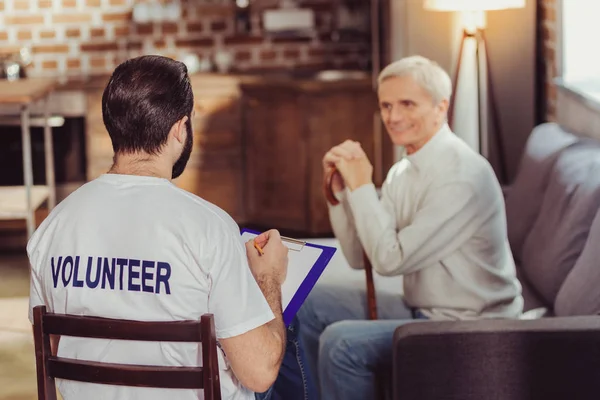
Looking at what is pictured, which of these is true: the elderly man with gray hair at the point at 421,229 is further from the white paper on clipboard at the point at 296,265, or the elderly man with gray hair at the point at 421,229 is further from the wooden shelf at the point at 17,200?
the wooden shelf at the point at 17,200

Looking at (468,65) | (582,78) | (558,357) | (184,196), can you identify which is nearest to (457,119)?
(468,65)

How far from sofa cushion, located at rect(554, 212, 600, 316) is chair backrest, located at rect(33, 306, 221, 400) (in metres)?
1.17

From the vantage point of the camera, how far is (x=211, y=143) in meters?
6.12

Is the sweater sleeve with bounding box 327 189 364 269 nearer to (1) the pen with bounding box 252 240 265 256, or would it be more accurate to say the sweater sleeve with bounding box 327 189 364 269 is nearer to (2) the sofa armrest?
(2) the sofa armrest

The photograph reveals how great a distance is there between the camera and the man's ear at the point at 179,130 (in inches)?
70.7

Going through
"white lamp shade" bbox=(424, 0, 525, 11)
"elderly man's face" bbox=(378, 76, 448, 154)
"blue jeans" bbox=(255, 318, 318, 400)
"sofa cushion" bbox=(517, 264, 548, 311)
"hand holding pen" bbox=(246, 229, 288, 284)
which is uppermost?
→ "white lamp shade" bbox=(424, 0, 525, 11)

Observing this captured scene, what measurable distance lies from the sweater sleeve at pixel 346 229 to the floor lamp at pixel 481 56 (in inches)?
57.5

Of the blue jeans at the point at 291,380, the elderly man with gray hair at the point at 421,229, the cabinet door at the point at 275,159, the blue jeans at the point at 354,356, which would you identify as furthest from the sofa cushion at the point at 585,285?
the cabinet door at the point at 275,159

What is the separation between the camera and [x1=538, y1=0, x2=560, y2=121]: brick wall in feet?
13.8

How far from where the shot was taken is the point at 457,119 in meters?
4.50

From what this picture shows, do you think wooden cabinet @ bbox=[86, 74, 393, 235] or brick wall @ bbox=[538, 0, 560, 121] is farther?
wooden cabinet @ bbox=[86, 74, 393, 235]

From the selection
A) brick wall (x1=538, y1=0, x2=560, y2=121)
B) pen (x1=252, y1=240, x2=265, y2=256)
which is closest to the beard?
pen (x1=252, y1=240, x2=265, y2=256)

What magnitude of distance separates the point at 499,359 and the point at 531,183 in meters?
1.31

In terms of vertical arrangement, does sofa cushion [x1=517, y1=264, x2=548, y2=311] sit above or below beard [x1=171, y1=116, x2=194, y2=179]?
below
